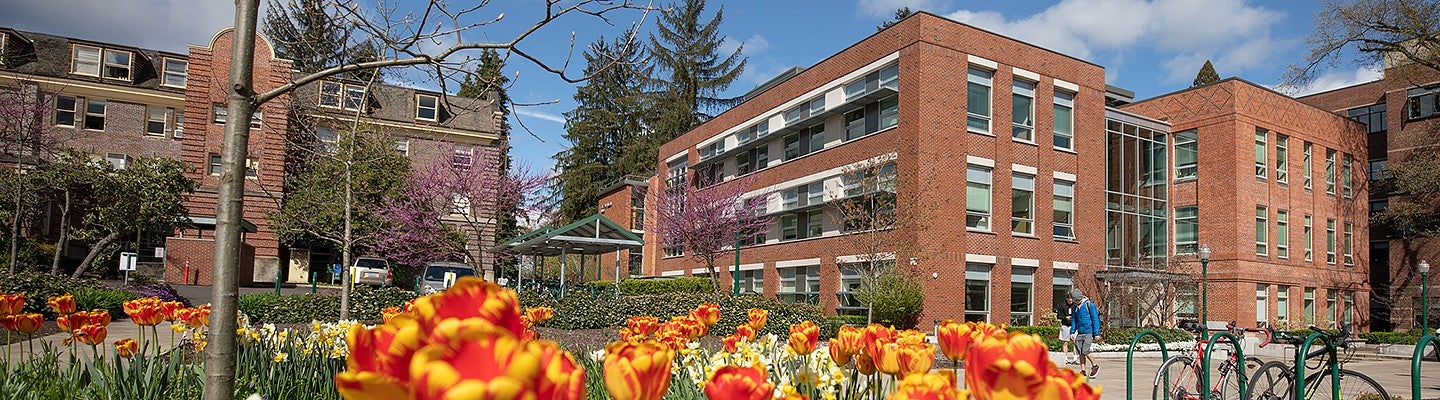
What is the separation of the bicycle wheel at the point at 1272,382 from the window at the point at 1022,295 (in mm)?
19058

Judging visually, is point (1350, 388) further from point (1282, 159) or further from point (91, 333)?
point (1282, 159)

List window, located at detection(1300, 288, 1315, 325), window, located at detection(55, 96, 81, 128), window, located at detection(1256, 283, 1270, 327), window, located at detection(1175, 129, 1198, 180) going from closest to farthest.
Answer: window, located at detection(1256, 283, 1270, 327) < window, located at detection(1175, 129, 1198, 180) < window, located at detection(1300, 288, 1315, 325) < window, located at detection(55, 96, 81, 128)

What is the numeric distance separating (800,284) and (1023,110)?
935 cm

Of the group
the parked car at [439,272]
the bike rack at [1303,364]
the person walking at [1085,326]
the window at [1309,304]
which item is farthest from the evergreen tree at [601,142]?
the bike rack at [1303,364]

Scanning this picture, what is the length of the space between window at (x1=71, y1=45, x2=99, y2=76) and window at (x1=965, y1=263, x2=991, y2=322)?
127 ft

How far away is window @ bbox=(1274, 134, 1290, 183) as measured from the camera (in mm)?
33844

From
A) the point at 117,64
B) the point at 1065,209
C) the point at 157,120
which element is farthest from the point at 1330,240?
the point at 117,64

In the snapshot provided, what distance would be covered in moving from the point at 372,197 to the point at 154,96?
13282 millimetres

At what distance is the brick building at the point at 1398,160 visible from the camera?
36562 millimetres

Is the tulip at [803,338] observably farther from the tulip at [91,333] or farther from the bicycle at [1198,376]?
the bicycle at [1198,376]

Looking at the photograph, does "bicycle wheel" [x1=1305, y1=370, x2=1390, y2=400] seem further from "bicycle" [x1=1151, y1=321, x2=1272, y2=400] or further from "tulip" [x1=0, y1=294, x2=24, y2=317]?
"tulip" [x1=0, y1=294, x2=24, y2=317]

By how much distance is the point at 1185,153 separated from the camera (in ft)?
109

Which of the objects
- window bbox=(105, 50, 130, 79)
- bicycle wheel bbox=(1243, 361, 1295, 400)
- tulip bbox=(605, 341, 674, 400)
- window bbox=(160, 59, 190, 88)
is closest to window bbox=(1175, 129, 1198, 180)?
bicycle wheel bbox=(1243, 361, 1295, 400)

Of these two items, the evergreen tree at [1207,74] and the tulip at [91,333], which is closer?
the tulip at [91,333]
